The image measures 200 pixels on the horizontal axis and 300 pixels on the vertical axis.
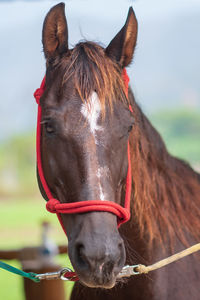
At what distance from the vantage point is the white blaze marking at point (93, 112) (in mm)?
1933

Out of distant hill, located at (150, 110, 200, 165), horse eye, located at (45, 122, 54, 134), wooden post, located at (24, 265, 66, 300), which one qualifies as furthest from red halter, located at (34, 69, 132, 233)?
distant hill, located at (150, 110, 200, 165)

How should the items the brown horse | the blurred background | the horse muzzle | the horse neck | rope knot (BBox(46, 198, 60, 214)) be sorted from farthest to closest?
the blurred background < the horse neck < rope knot (BBox(46, 198, 60, 214)) < the brown horse < the horse muzzle

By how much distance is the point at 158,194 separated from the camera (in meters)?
2.44

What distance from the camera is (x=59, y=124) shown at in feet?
6.41

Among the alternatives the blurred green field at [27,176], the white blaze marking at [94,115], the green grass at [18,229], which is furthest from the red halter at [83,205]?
the blurred green field at [27,176]

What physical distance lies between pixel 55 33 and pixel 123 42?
1.20 feet

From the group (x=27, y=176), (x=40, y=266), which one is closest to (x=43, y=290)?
(x=40, y=266)

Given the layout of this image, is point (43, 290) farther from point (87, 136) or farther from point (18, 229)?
point (18, 229)

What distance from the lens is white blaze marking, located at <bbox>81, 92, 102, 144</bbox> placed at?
1933 mm

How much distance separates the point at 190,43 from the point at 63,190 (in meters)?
16.1

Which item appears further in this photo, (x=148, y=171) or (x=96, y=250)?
(x=148, y=171)

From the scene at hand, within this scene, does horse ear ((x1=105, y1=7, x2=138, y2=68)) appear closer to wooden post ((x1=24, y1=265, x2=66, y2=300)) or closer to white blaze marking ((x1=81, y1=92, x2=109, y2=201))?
white blaze marking ((x1=81, y1=92, x2=109, y2=201))

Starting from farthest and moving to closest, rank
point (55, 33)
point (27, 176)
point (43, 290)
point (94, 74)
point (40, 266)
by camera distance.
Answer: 1. point (27, 176)
2. point (40, 266)
3. point (43, 290)
4. point (55, 33)
5. point (94, 74)

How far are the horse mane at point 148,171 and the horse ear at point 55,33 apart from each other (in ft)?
0.24
